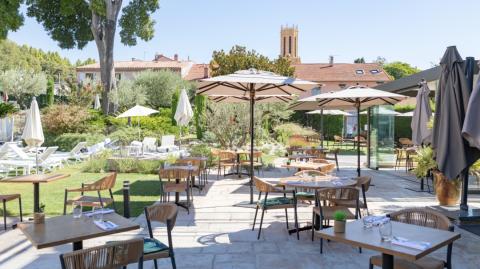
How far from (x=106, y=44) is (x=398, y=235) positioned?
896 inches

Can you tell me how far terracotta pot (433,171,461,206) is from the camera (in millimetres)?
7234

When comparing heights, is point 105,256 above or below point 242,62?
below

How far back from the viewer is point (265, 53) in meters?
28.0

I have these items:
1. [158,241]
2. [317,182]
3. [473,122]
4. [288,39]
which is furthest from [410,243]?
[288,39]

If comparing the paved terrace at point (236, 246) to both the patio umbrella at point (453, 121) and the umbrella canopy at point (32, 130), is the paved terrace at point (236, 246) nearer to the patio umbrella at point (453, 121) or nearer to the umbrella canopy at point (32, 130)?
the patio umbrella at point (453, 121)

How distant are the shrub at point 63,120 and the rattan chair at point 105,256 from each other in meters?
17.6

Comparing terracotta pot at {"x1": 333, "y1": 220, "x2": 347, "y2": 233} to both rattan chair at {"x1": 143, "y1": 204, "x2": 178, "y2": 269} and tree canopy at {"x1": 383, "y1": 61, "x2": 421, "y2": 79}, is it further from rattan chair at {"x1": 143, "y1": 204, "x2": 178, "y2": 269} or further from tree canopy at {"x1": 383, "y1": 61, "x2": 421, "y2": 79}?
tree canopy at {"x1": 383, "y1": 61, "x2": 421, "y2": 79}

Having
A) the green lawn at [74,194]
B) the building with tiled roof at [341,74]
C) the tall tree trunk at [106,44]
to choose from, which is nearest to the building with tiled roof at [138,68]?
the building with tiled roof at [341,74]

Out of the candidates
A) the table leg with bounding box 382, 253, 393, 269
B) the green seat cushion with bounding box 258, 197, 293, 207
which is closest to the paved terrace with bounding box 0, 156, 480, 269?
the green seat cushion with bounding box 258, 197, 293, 207

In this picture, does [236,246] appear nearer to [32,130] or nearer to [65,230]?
[65,230]

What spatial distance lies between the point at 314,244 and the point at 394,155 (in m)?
9.37

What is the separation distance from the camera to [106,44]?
2355 cm

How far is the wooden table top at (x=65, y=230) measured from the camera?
327 cm

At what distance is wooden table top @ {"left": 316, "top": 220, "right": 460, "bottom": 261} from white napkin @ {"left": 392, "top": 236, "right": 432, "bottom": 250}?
3cm
